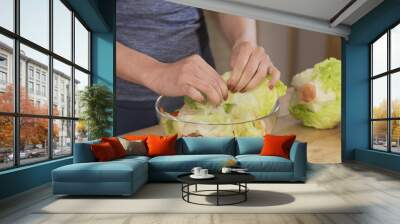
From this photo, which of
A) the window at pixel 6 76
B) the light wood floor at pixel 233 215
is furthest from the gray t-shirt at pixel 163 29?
the light wood floor at pixel 233 215

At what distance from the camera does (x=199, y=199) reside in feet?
16.4

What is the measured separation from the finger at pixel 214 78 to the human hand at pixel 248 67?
0.16m

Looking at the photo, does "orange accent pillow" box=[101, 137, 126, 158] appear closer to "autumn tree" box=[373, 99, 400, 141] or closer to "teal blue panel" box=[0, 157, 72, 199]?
"teal blue panel" box=[0, 157, 72, 199]

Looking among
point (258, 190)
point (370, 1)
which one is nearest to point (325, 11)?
point (370, 1)

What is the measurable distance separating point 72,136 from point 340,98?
6445 mm

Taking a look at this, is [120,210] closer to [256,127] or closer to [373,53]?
[256,127]

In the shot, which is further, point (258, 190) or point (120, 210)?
point (258, 190)

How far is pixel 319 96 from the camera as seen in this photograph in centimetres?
982

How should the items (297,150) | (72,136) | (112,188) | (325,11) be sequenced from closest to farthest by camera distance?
(112,188) → (297,150) → (72,136) → (325,11)

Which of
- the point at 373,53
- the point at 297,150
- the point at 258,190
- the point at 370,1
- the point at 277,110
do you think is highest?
the point at 370,1

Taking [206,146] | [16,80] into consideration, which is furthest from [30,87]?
[206,146]

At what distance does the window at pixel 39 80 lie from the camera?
5242mm

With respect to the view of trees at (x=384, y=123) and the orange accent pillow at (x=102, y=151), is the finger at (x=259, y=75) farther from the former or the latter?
the orange accent pillow at (x=102, y=151)

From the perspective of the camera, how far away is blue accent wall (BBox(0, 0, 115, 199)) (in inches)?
240
